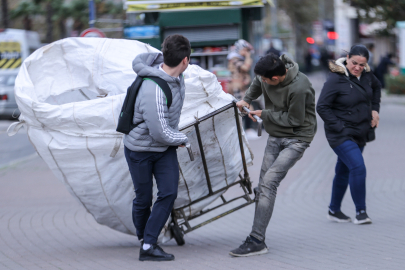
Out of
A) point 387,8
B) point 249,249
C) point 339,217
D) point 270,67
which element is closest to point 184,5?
point 387,8

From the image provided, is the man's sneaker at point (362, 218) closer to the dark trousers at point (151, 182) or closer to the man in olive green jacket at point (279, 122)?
the man in olive green jacket at point (279, 122)

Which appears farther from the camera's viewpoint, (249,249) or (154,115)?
(249,249)

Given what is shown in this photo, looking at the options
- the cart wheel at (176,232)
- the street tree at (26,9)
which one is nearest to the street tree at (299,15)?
the street tree at (26,9)

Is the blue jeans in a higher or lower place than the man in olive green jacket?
lower

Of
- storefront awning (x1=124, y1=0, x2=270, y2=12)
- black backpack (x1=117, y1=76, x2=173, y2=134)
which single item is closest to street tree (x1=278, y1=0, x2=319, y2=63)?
Answer: storefront awning (x1=124, y1=0, x2=270, y2=12)

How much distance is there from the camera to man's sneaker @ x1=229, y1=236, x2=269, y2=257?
179 inches

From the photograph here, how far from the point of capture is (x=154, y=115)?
4031mm

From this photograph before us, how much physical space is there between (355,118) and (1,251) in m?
3.44

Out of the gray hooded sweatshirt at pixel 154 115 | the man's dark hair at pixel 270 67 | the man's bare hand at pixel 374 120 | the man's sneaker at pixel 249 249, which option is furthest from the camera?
the man's bare hand at pixel 374 120

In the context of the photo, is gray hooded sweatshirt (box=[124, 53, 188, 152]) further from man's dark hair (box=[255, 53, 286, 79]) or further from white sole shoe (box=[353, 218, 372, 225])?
white sole shoe (box=[353, 218, 372, 225])

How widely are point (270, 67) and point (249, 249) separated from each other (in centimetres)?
144

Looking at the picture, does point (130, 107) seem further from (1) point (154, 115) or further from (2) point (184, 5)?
(2) point (184, 5)

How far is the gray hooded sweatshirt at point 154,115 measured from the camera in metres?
4.04

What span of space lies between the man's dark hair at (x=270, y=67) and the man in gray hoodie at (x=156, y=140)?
0.58 metres
